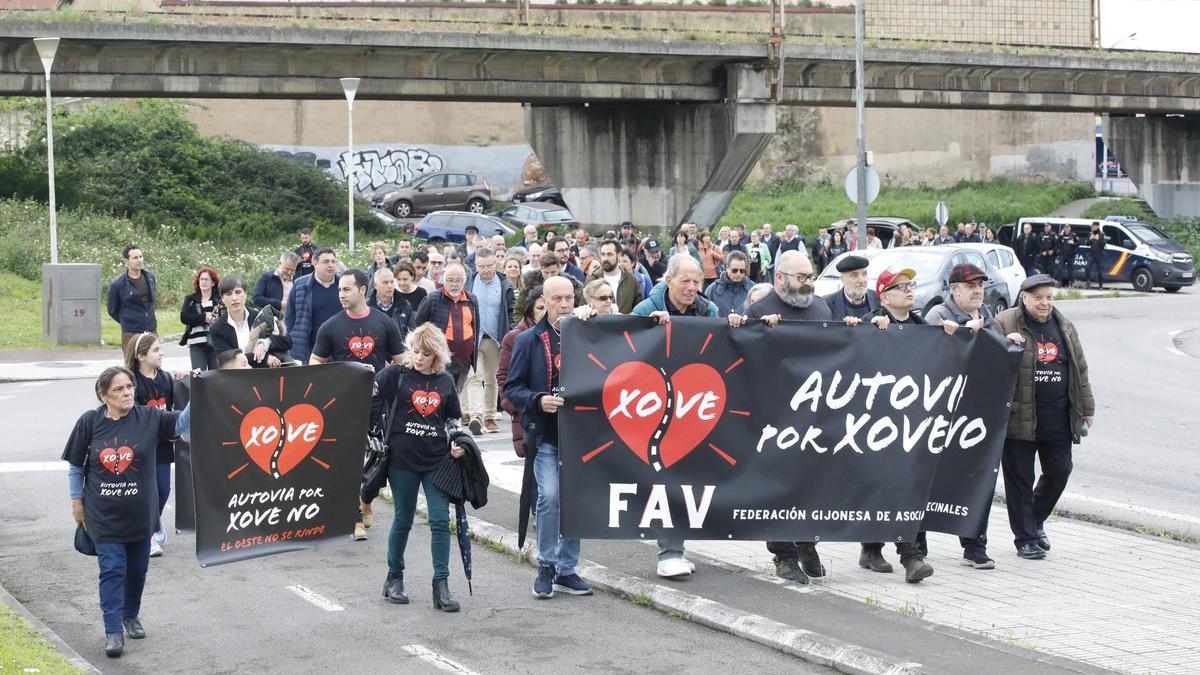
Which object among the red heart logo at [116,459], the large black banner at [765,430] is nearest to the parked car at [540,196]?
the large black banner at [765,430]

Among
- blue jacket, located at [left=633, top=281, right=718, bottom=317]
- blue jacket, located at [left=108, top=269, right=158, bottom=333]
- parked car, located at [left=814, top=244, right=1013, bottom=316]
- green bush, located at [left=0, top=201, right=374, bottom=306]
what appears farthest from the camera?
green bush, located at [left=0, top=201, right=374, bottom=306]

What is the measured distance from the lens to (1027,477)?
952 cm

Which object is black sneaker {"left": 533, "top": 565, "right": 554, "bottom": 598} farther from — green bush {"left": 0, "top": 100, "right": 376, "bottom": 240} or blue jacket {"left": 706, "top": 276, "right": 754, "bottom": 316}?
green bush {"left": 0, "top": 100, "right": 376, "bottom": 240}

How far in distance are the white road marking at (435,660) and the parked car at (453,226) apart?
38.8m

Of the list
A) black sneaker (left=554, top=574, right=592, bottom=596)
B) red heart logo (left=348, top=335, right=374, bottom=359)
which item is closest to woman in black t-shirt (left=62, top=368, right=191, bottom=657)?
black sneaker (left=554, top=574, right=592, bottom=596)

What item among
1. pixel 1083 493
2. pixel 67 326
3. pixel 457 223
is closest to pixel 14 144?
pixel 457 223

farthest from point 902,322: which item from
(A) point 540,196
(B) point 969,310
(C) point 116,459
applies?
(A) point 540,196

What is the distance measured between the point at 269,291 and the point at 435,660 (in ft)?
31.4

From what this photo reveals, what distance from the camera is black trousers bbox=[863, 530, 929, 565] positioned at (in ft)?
29.7

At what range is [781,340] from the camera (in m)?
8.88

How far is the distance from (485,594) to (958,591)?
8.91 feet

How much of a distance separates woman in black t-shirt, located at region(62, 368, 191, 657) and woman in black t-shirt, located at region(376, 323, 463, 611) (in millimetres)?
1349

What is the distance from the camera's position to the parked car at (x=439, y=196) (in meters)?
56.7

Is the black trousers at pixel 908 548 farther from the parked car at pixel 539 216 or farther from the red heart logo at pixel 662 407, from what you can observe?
the parked car at pixel 539 216
